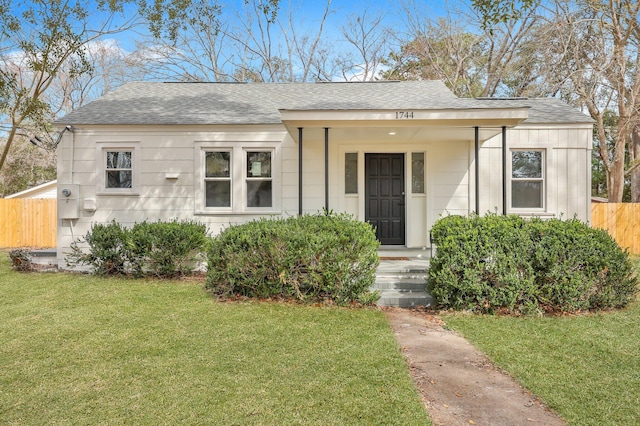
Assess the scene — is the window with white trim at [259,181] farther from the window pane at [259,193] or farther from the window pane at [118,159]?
the window pane at [118,159]

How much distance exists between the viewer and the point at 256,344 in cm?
407

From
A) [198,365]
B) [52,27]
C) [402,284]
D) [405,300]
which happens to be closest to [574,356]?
[405,300]

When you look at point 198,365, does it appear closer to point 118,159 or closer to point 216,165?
point 216,165

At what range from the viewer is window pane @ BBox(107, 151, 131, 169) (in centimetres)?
870

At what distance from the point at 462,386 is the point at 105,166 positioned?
27.6ft

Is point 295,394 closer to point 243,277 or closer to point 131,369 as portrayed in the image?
point 131,369

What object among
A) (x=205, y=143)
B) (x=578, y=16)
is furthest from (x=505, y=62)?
(x=205, y=143)

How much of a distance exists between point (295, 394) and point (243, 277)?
2853mm

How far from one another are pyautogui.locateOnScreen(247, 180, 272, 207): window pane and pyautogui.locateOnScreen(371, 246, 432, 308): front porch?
2850 millimetres

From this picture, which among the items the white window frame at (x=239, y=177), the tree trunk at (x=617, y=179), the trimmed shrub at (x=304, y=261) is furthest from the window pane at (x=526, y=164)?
the tree trunk at (x=617, y=179)

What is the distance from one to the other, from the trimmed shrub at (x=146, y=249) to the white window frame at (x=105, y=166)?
48.9 inches

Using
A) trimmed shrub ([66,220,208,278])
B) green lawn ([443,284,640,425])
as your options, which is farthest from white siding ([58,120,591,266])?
green lawn ([443,284,640,425])

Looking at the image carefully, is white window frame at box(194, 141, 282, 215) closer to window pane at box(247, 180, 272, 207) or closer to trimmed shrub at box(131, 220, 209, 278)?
window pane at box(247, 180, 272, 207)

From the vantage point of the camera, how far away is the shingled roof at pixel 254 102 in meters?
8.52
